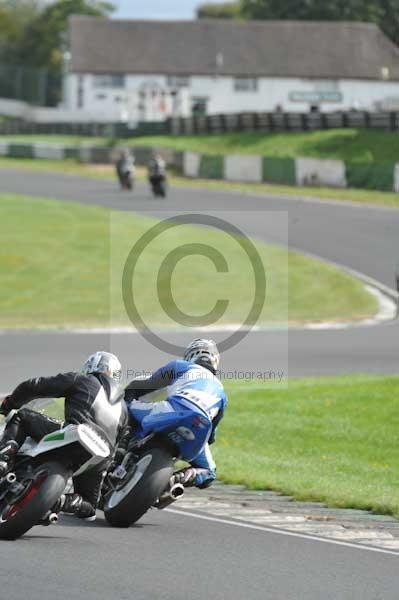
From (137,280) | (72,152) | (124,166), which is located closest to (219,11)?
(72,152)

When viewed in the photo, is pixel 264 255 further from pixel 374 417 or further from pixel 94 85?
pixel 94 85

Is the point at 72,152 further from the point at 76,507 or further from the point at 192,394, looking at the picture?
the point at 76,507

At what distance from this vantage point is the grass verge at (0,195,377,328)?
81.8ft

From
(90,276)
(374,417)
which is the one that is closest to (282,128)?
(90,276)

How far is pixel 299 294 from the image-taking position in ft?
88.5

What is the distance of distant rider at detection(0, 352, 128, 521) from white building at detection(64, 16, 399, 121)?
7945 centimetres

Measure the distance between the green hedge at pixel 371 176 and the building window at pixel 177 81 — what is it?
146ft

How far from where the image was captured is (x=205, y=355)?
9328mm

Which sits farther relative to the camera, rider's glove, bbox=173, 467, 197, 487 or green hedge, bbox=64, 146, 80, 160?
green hedge, bbox=64, 146, 80, 160

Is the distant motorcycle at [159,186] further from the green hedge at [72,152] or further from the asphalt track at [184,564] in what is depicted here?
the asphalt track at [184,564]

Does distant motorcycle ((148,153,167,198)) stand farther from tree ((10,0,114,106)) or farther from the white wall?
tree ((10,0,114,106))

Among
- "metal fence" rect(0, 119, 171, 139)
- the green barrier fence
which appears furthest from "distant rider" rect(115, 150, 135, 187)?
"metal fence" rect(0, 119, 171, 139)

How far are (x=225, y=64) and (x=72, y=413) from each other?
81.8m

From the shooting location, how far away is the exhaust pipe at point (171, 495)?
8.79 m
